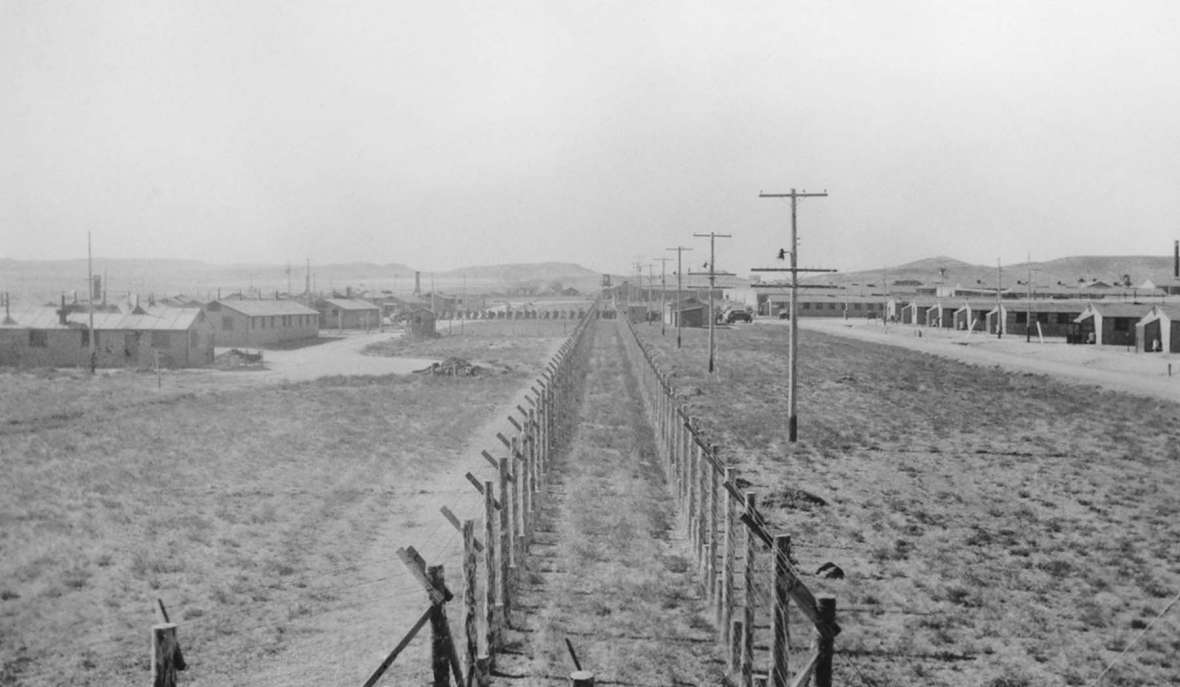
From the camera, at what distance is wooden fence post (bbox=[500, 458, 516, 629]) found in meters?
11.3

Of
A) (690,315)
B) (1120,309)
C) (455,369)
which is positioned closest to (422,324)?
(690,315)

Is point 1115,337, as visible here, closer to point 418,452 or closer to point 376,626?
point 418,452

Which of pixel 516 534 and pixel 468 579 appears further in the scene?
pixel 516 534

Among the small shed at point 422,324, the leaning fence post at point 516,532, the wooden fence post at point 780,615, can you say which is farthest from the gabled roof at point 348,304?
the wooden fence post at point 780,615

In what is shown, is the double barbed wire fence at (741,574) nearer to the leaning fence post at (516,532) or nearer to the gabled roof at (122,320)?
the leaning fence post at (516,532)

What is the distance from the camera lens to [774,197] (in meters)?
28.1

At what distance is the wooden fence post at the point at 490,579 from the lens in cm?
1009

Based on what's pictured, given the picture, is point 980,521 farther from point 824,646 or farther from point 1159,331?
point 1159,331

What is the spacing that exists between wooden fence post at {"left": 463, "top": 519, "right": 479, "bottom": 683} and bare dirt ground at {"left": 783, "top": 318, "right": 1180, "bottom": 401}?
118ft

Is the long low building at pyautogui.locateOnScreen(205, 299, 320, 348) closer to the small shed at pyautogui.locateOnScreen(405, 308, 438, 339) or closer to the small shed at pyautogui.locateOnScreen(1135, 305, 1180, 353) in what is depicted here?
the small shed at pyautogui.locateOnScreen(405, 308, 438, 339)

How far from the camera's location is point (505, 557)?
11633 millimetres

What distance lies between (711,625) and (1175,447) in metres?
19.8

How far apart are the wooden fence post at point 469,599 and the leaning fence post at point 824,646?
372cm

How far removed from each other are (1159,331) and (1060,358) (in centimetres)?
680
